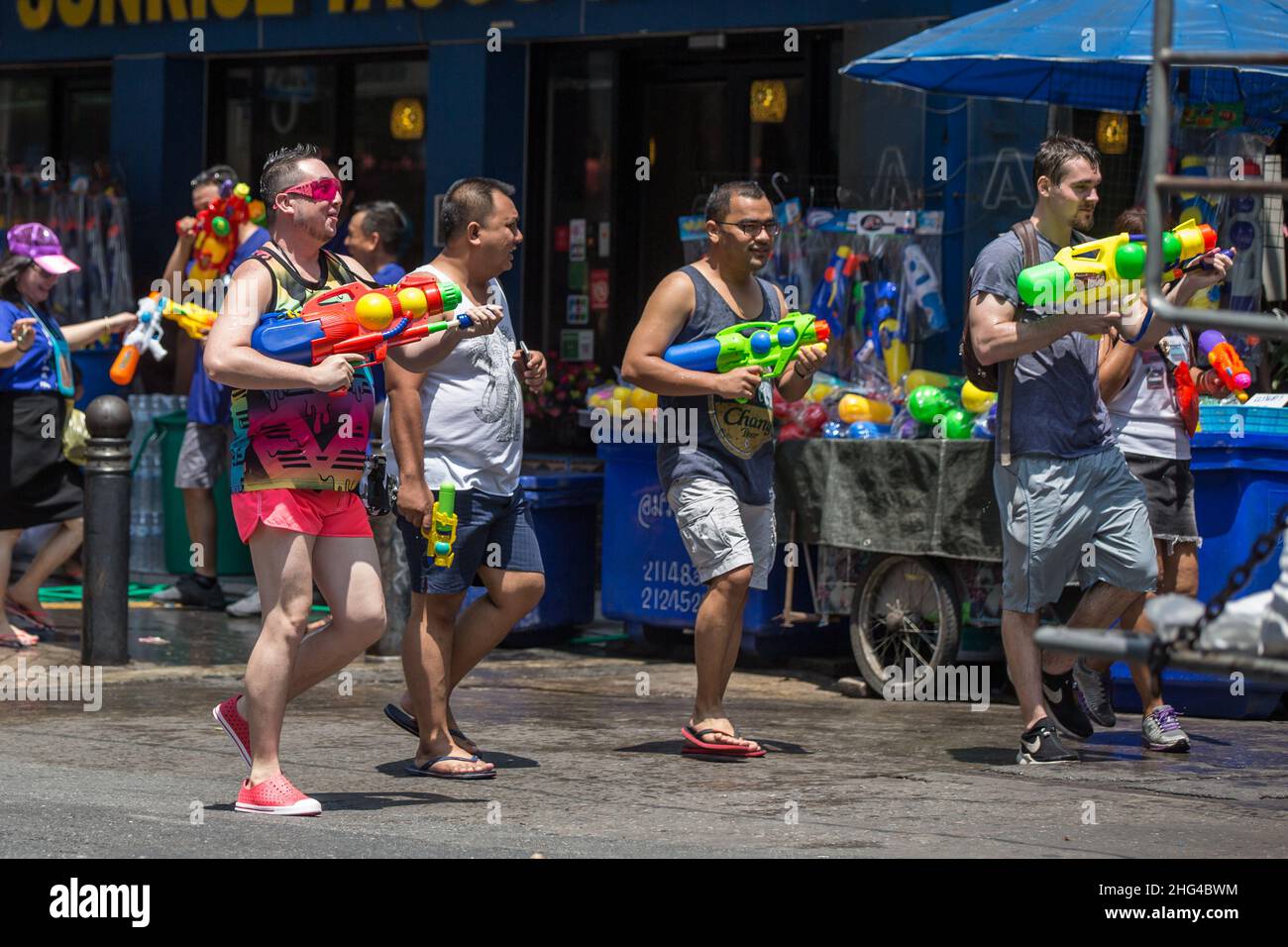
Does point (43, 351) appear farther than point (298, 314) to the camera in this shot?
Yes

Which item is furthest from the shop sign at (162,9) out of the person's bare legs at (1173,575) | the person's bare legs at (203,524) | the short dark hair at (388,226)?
the person's bare legs at (1173,575)

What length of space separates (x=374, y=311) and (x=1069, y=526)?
271cm

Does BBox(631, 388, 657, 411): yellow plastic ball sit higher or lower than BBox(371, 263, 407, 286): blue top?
lower

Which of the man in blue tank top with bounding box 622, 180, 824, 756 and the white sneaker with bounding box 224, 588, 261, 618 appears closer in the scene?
the man in blue tank top with bounding box 622, 180, 824, 756

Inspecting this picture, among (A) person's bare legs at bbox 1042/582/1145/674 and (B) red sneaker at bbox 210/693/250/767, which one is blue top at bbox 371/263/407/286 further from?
(B) red sneaker at bbox 210/693/250/767

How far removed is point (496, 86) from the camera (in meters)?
12.8

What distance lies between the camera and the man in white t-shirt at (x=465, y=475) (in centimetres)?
667

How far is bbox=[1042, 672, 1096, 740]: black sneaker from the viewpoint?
7605 mm

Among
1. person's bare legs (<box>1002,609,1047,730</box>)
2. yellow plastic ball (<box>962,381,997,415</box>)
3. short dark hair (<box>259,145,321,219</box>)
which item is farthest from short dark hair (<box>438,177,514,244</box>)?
yellow plastic ball (<box>962,381,997,415</box>)

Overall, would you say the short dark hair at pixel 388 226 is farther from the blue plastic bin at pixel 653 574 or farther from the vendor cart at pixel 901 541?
the vendor cart at pixel 901 541

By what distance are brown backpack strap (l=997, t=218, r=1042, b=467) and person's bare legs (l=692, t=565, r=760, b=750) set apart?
986mm

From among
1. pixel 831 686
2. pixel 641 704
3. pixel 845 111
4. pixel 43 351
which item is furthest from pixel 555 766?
pixel 845 111

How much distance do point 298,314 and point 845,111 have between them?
618 centimetres

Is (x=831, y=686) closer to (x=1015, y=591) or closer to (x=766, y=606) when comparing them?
(x=766, y=606)
